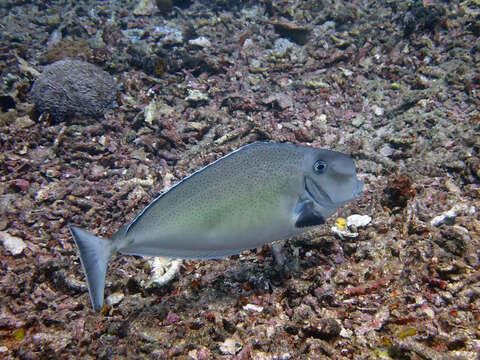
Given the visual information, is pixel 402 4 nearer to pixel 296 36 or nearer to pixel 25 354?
pixel 296 36

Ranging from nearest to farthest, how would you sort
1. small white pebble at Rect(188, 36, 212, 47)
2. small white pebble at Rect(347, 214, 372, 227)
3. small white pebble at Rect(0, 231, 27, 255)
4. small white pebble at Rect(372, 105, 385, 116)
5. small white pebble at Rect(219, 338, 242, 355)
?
small white pebble at Rect(219, 338, 242, 355), small white pebble at Rect(347, 214, 372, 227), small white pebble at Rect(0, 231, 27, 255), small white pebble at Rect(372, 105, 385, 116), small white pebble at Rect(188, 36, 212, 47)

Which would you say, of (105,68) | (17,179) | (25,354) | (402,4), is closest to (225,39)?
(105,68)

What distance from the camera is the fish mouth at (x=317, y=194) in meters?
2.10

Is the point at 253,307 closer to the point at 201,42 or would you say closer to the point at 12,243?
the point at 12,243

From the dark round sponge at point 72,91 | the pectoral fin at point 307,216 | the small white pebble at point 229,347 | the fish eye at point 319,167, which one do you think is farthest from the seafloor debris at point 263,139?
the fish eye at point 319,167

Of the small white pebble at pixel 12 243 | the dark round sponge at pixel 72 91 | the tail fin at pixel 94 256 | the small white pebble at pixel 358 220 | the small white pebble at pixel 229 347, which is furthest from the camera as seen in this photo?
the dark round sponge at pixel 72 91

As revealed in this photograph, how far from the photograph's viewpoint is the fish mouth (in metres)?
2.10

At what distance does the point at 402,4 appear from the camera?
23.2ft

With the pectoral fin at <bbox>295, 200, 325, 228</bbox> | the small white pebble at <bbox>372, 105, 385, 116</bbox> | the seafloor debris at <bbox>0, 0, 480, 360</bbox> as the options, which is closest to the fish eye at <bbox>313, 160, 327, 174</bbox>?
the pectoral fin at <bbox>295, 200, 325, 228</bbox>

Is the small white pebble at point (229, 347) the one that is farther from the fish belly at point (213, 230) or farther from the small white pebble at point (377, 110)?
the small white pebble at point (377, 110)

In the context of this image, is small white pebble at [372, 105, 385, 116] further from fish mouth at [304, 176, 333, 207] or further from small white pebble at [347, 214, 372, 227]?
fish mouth at [304, 176, 333, 207]

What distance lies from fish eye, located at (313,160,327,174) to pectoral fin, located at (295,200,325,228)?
0.23m

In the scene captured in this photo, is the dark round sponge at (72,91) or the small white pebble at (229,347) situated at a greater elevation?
the dark round sponge at (72,91)

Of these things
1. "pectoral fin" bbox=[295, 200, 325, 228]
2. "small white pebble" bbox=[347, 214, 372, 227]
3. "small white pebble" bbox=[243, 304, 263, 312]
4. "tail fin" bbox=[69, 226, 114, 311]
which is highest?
"pectoral fin" bbox=[295, 200, 325, 228]
